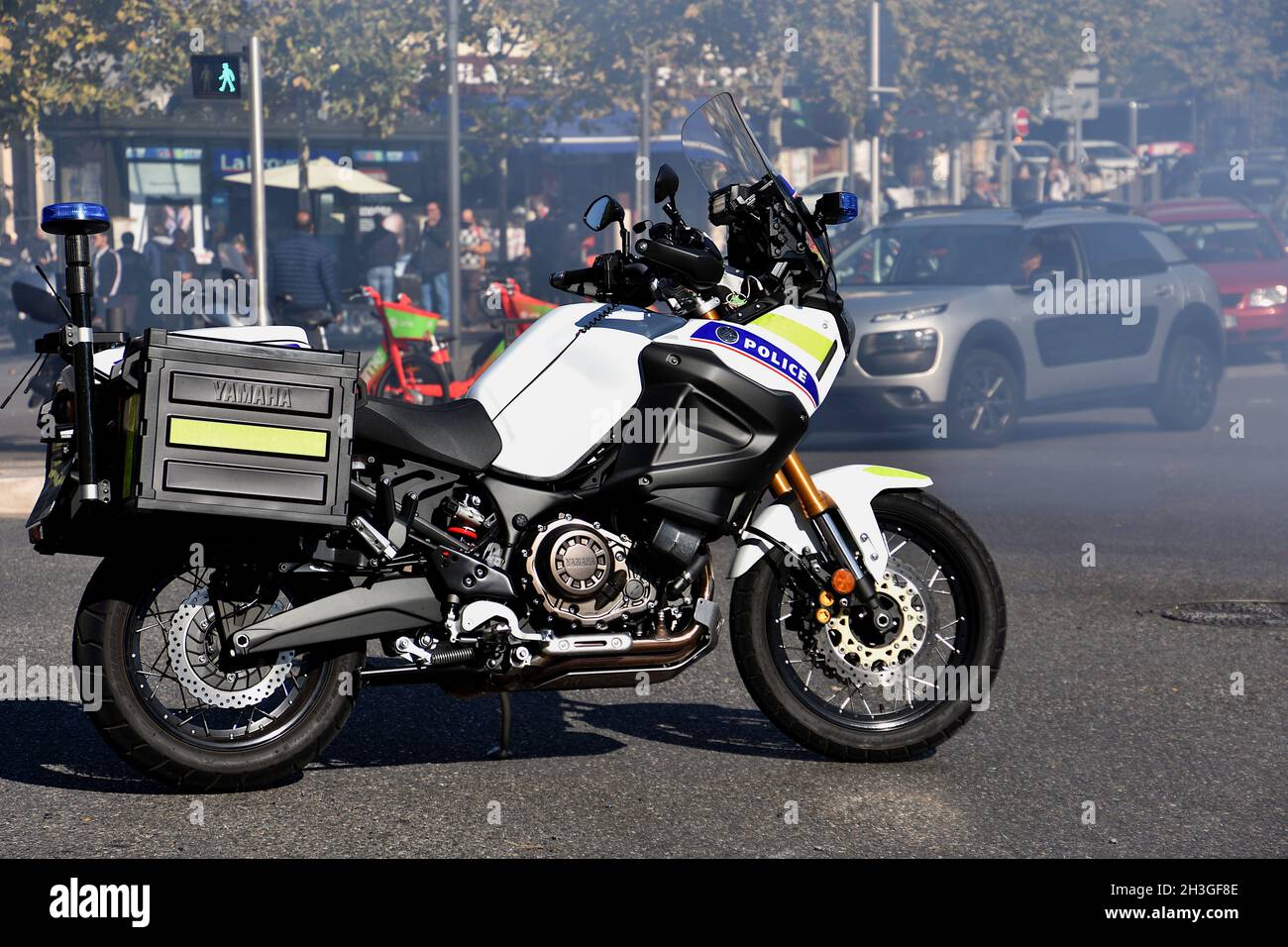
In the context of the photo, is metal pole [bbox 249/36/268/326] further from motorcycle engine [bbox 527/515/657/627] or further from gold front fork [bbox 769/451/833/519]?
motorcycle engine [bbox 527/515/657/627]

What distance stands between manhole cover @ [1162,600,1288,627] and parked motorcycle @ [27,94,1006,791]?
2440 millimetres

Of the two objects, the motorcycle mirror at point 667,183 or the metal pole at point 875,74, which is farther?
the metal pole at point 875,74

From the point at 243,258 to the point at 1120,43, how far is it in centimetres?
3055

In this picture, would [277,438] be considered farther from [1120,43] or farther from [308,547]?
[1120,43]

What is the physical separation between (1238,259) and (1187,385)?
24.4 ft

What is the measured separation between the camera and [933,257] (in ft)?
50.1

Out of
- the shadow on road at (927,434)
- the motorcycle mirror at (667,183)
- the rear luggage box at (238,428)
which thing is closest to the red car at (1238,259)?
the shadow on road at (927,434)

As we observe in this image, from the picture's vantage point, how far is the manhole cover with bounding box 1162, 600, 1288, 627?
754 centimetres

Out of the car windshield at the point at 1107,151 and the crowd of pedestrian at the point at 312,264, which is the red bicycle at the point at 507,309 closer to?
the crowd of pedestrian at the point at 312,264

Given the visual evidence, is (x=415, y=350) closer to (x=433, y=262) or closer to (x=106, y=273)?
(x=433, y=262)

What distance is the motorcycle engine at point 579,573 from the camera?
5.02 meters

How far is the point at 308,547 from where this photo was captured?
4965 millimetres

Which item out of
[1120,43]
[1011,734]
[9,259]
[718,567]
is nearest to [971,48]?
[1120,43]

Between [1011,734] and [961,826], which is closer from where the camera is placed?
[961,826]
